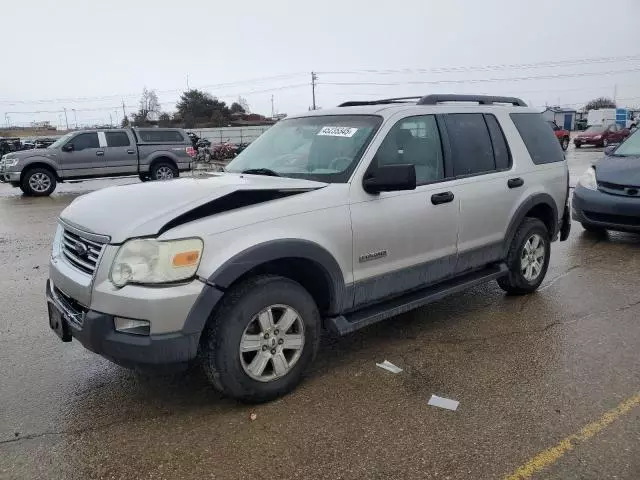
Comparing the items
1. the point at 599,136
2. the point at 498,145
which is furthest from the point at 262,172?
the point at 599,136

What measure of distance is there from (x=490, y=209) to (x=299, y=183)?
1901 millimetres

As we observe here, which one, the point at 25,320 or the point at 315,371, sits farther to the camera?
the point at 25,320

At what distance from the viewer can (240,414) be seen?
3.29m

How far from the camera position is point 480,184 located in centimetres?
459

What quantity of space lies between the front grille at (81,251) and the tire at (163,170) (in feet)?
44.9

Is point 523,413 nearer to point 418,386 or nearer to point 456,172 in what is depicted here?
point 418,386

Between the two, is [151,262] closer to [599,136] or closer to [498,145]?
[498,145]

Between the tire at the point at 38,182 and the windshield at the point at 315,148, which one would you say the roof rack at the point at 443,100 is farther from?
the tire at the point at 38,182

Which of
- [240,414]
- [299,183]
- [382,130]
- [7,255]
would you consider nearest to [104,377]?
[240,414]

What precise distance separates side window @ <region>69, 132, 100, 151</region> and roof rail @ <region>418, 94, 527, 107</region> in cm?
1341

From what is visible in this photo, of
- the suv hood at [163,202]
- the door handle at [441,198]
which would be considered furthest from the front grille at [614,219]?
the suv hood at [163,202]

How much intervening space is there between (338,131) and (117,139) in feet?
45.1

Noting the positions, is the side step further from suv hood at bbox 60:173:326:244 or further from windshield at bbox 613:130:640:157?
windshield at bbox 613:130:640:157

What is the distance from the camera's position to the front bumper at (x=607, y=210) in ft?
23.7
